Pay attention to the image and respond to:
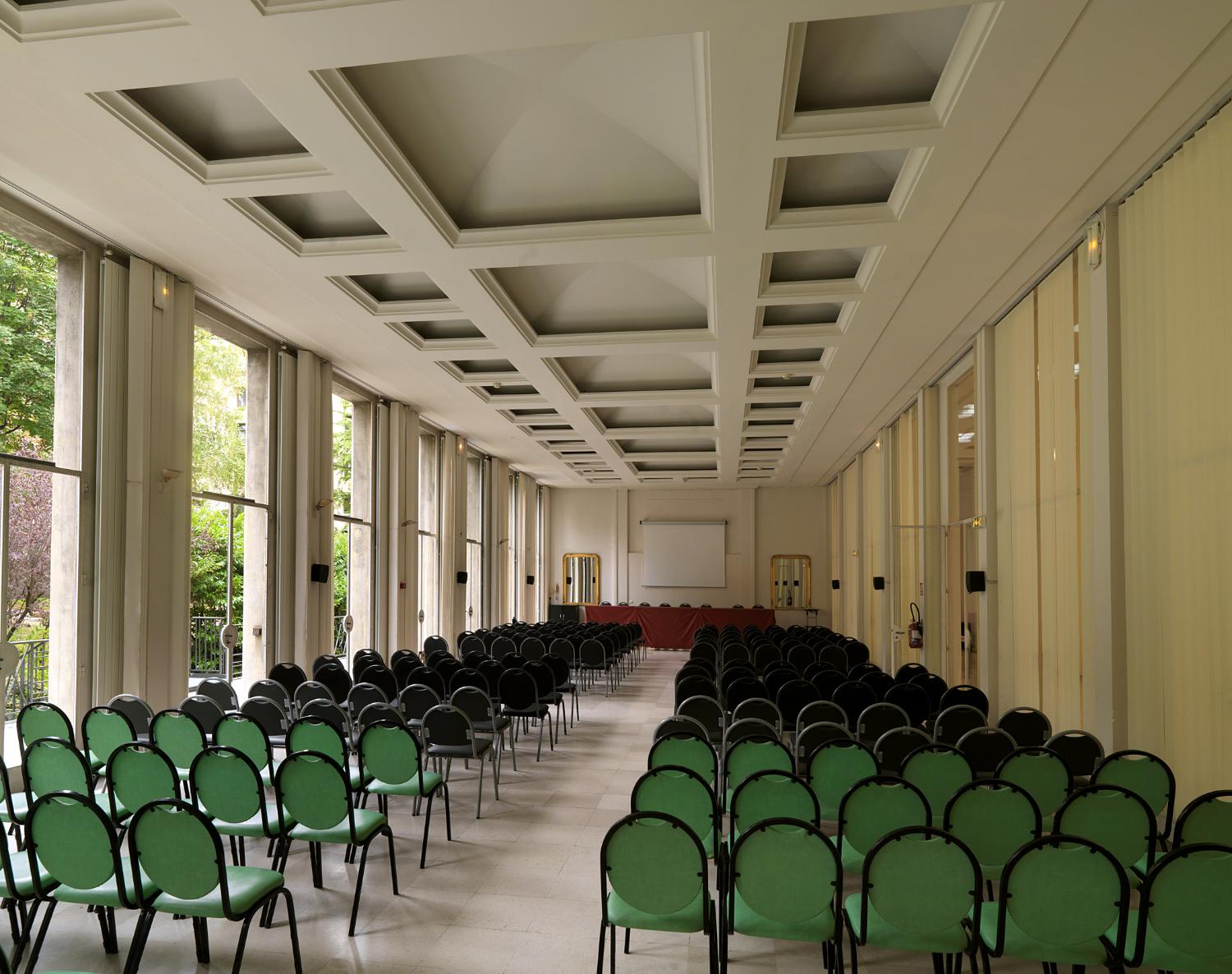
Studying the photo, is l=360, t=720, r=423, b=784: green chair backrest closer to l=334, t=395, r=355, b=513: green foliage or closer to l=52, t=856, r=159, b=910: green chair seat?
l=52, t=856, r=159, b=910: green chair seat

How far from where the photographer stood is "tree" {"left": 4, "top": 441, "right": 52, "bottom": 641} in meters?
8.75

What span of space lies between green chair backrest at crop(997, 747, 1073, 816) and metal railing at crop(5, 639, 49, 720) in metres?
8.87

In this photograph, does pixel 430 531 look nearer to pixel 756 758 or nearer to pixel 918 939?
pixel 756 758

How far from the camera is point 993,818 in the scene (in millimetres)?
3887

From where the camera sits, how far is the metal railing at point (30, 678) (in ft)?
27.9

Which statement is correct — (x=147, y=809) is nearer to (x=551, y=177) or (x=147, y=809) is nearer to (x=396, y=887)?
(x=396, y=887)

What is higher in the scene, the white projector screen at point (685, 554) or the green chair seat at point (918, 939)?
the white projector screen at point (685, 554)

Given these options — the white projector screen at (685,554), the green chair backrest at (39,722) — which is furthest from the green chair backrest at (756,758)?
the white projector screen at (685,554)

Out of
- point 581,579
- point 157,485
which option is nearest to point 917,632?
point 157,485

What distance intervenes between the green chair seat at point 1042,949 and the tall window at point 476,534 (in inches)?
697

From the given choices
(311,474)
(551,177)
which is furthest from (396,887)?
(311,474)

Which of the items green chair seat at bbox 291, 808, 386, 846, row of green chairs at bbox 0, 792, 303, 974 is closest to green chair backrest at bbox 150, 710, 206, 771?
green chair seat at bbox 291, 808, 386, 846

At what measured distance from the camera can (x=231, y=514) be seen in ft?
33.4

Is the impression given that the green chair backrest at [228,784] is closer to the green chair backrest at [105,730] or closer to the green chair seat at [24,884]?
the green chair seat at [24,884]
